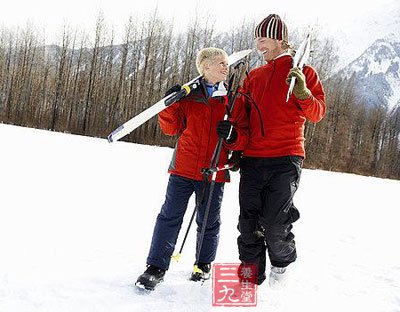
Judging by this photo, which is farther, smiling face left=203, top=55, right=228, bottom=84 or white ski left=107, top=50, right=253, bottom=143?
smiling face left=203, top=55, right=228, bottom=84

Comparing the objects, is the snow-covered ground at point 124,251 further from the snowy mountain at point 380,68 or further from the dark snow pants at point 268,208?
the snowy mountain at point 380,68

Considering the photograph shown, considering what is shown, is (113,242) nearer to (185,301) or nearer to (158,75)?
(185,301)

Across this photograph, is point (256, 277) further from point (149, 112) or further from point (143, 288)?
point (149, 112)

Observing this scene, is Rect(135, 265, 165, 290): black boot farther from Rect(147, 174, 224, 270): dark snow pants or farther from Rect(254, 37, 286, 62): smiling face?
Rect(254, 37, 286, 62): smiling face

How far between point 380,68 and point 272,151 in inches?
3528

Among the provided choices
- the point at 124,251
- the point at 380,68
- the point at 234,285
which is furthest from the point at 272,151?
the point at 380,68

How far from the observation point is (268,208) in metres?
2.62

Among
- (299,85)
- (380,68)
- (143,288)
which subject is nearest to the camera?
(299,85)

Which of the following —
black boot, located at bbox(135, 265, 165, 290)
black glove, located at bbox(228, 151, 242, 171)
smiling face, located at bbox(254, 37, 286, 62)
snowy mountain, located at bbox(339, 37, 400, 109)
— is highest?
snowy mountain, located at bbox(339, 37, 400, 109)

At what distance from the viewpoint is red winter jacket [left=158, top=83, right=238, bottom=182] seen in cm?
274

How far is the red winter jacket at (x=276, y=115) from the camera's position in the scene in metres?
2.63

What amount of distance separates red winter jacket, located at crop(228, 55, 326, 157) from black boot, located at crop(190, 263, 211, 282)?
904 mm

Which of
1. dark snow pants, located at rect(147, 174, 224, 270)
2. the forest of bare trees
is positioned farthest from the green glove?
the forest of bare trees

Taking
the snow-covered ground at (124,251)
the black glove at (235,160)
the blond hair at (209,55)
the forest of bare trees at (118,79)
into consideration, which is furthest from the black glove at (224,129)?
the forest of bare trees at (118,79)
